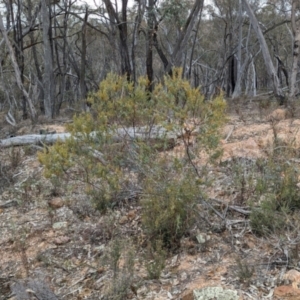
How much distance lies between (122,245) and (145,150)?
2.64 feet

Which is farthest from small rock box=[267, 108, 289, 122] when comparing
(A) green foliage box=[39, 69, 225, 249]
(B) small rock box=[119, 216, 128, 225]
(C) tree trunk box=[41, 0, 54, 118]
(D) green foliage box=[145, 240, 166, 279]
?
(C) tree trunk box=[41, 0, 54, 118]

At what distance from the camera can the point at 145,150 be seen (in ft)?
11.3

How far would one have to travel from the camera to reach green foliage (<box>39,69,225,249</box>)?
10.2 ft

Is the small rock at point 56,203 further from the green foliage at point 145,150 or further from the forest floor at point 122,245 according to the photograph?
the green foliage at point 145,150

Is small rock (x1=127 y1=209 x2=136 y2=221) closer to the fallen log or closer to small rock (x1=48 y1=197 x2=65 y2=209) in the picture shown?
the fallen log

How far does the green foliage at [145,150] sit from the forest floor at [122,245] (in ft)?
0.73

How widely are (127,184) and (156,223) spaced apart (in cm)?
82

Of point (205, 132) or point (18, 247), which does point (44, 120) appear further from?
point (205, 132)

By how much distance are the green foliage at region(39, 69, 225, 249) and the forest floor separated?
0.22m

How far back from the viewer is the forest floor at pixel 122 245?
2646 millimetres

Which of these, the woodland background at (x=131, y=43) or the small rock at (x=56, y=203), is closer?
the small rock at (x=56, y=203)

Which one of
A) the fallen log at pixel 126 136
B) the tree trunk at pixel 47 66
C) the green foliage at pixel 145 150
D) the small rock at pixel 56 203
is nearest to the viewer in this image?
the green foliage at pixel 145 150

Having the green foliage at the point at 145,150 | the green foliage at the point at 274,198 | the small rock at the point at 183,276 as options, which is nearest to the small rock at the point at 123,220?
the green foliage at the point at 145,150

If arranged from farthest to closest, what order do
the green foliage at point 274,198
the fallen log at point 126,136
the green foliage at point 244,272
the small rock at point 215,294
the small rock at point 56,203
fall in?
1. the small rock at point 56,203
2. the fallen log at point 126,136
3. the green foliage at point 274,198
4. the green foliage at point 244,272
5. the small rock at point 215,294
